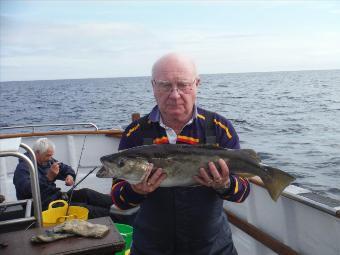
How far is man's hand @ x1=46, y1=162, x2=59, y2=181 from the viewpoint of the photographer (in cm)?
667

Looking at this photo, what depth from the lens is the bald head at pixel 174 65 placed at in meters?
3.18

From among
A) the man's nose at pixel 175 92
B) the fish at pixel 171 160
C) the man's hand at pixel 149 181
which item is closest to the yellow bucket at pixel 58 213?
the fish at pixel 171 160

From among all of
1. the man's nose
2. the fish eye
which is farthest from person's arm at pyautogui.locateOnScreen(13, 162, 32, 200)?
the man's nose

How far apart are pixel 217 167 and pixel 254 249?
273 centimetres

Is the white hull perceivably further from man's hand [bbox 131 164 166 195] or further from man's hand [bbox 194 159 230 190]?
man's hand [bbox 131 164 166 195]

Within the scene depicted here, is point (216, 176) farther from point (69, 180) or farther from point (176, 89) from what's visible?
point (69, 180)

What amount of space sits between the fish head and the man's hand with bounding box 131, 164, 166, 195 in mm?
45

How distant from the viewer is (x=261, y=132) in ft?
76.0

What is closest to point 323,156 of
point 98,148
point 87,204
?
point 98,148

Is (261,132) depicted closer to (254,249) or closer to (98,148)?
(98,148)

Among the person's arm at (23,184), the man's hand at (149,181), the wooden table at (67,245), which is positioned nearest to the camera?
the wooden table at (67,245)

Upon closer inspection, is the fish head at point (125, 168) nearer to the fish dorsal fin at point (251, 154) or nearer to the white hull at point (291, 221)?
the fish dorsal fin at point (251, 154)

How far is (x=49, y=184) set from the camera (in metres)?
6.89

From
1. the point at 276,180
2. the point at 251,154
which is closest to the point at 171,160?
the point at 251,154
